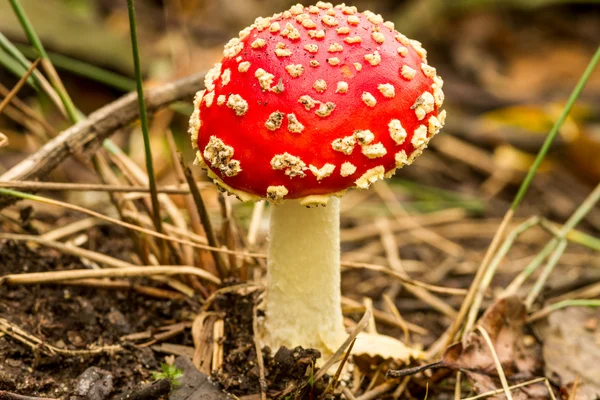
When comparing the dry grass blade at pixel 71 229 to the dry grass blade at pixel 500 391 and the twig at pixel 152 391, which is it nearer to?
the twig at pixel 152 391

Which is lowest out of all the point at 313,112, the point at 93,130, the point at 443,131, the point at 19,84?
the point at 313,112

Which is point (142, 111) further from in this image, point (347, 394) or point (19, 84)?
point (347, 394)

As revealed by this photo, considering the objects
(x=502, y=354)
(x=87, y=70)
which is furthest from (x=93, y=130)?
(x=502, y=354)

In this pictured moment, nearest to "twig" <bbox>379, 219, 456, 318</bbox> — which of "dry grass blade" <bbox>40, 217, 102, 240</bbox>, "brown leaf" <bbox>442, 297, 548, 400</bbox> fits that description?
"brown leaf" <bbox>442, 297, 548, 400</bbox>

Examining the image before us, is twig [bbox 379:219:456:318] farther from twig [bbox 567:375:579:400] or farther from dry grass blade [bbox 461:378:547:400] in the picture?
twig [bbox 567:375:579:400]

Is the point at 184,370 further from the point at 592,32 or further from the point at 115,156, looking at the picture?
the point at 592,32

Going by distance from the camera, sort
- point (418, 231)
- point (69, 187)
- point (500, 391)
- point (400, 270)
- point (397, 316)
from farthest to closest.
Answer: point (418, 231) → point (400, 270) → point (397, 316) → point (69, 187) → point (500, 391)
